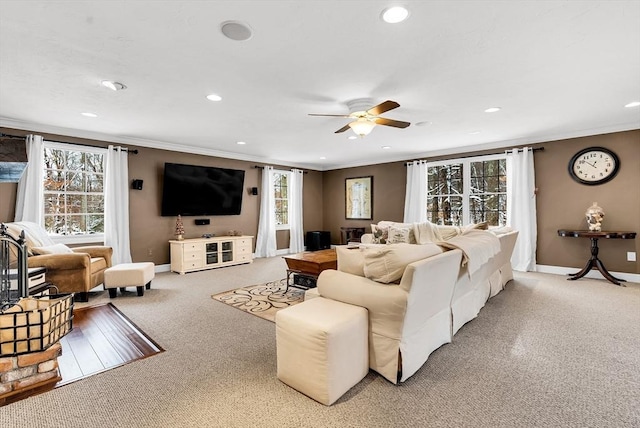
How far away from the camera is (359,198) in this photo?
8.27 m

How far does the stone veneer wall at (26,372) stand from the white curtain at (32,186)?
3.71m

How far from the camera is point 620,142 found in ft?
15.8

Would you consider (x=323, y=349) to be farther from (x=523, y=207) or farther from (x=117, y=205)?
(x=523, y=207)

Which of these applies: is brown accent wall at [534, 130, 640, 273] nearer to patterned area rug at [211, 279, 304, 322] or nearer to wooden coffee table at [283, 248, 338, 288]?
wooden coffee table at [283, 248, 338, 288]

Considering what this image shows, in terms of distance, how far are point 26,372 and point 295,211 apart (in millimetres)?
6603

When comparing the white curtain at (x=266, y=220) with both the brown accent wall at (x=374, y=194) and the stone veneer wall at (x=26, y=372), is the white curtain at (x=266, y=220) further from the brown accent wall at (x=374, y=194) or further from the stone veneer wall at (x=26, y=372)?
the stone veneer wall at (x=26, y=372)

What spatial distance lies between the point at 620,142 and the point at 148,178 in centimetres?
813

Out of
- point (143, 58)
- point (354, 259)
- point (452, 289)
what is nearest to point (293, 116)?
point (143, 58)

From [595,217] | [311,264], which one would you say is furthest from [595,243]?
[311,264]

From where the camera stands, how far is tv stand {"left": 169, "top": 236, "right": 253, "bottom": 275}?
18.6ft

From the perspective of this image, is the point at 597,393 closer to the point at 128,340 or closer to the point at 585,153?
the point at 128,340

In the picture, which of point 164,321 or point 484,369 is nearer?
point 484,369

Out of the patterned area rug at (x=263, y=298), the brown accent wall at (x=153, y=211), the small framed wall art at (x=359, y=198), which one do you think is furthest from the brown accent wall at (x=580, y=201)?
the brown accent wall at (x=153, y=211)

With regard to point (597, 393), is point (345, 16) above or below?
above
